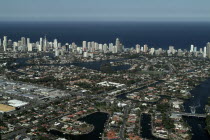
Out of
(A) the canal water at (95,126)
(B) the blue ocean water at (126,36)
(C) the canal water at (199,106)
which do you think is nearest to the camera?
(A) the canal water at (95,126)

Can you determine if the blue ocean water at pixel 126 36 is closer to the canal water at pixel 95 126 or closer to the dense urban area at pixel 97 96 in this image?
the dense urban area at pixel 97 96

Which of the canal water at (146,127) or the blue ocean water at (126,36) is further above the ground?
the blue ocean water at (126,36)

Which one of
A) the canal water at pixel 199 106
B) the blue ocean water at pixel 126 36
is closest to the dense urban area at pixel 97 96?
the canal water at pixel 199 106

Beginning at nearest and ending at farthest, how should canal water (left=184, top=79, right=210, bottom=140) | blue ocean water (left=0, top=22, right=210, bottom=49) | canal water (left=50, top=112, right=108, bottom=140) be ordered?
canal water (left=50, top=112, right=108, bottom=140) < canal water (left=184, top=79, right=210, bottom=140) < blue ocean water (left=0, top=22, right=210, bottom=49)

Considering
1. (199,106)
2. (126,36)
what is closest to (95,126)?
(199,106)

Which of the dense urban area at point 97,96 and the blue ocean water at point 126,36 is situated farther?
the blue ocean water at point 126,36

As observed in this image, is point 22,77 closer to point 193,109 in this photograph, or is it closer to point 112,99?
point 112,99

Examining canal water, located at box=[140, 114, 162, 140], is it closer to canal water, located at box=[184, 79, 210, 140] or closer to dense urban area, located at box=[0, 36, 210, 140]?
dense urban area, located at box=[0, 36, 210, 140]

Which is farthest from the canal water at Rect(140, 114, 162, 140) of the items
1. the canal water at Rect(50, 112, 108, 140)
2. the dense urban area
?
the canal water at Rect(50, 112, 108, 140)

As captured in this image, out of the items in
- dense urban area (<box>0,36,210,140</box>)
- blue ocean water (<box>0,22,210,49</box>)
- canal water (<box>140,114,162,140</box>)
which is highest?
blue ocean water (<box>0,22,210,49</box>)
